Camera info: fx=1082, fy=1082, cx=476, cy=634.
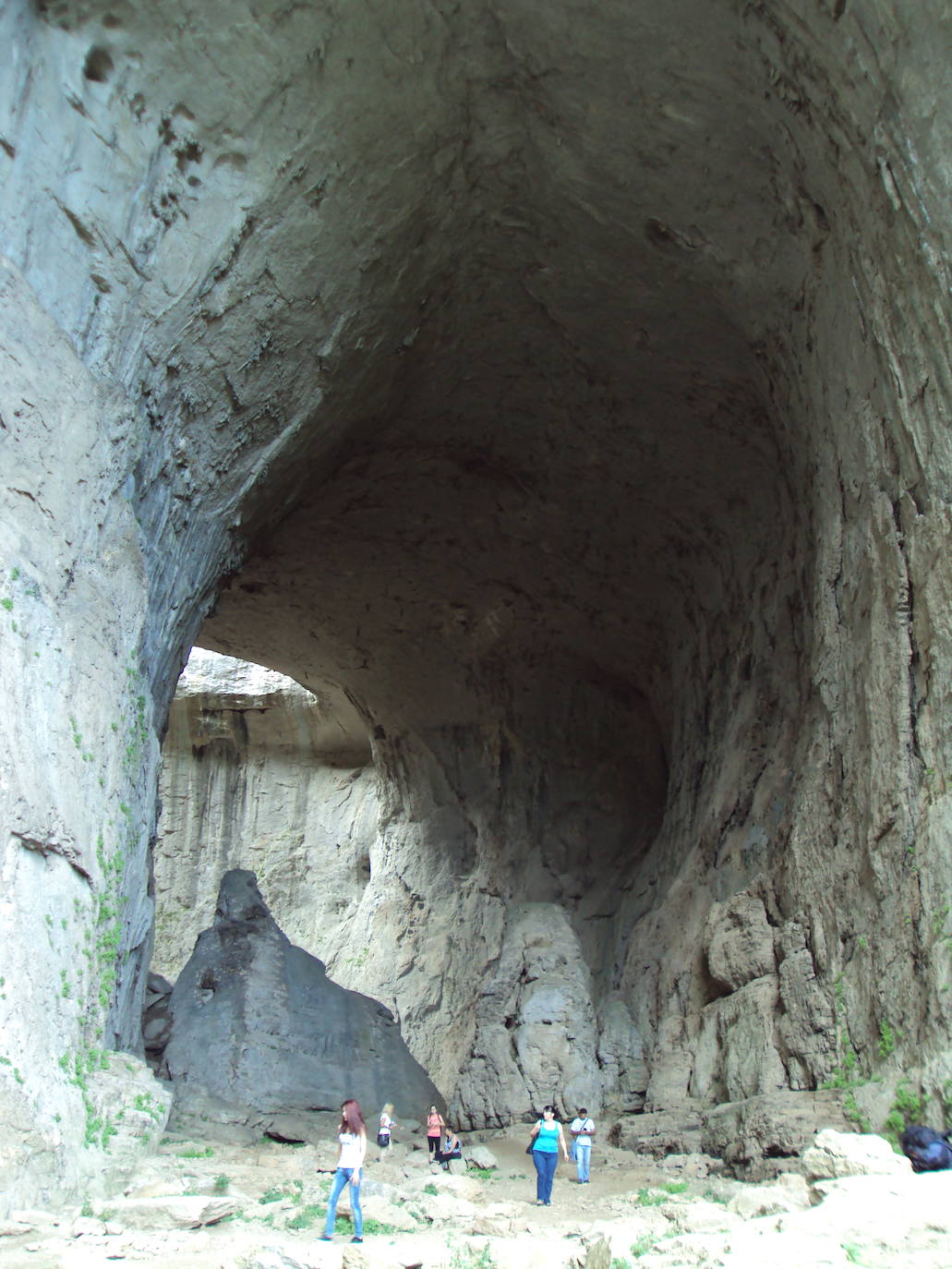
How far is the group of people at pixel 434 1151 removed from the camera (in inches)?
260

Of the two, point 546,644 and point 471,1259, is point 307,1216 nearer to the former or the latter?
point 471,1259

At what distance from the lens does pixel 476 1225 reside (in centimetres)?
711

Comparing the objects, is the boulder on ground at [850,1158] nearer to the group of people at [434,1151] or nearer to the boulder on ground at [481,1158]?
the group of people at [434,1151]

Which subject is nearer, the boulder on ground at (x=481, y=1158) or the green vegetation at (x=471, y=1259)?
the green vegetation at (x=471, y=1259)

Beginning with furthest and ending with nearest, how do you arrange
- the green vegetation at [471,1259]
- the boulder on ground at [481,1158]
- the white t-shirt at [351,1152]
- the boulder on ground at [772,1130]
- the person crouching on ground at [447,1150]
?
the boulder on ground at [481,1158] < the person crouching on ground at [447,1150] < the boulder on ground at [772,1130] < the white t-shirt at [351,1152] < the green vegetation at [471,1259]

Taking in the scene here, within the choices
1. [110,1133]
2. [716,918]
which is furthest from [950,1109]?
[110,1133]

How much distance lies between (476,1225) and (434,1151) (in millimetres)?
4070

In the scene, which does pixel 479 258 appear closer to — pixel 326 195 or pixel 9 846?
pixel 326 195

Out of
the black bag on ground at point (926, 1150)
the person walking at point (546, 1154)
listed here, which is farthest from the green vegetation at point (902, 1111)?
the person walking at point (546, 1154)

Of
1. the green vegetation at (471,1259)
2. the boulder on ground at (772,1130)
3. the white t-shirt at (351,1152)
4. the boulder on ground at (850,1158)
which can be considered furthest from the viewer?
the boulder on ground at (772,1130)

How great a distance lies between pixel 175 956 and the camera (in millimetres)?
24891

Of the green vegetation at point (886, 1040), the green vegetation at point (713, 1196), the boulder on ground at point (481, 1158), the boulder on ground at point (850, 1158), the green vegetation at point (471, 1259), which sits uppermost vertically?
the green vegetation at point (886, 1040)

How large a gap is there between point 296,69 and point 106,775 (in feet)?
22.9

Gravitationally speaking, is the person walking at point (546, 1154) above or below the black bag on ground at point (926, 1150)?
below
